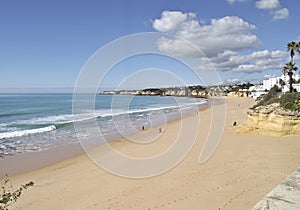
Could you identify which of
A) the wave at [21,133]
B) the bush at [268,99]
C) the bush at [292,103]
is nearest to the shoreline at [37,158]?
the wave at [21,133]

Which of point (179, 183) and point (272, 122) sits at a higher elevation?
point (272, 122)

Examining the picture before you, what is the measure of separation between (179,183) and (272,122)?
9.13 m

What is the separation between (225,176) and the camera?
8.55m

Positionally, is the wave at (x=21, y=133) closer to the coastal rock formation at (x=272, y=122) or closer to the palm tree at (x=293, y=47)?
the coastal rock formation at (x=272, y=122)

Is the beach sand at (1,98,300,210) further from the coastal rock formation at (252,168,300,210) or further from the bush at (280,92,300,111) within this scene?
the coastal rock formation at (252,168,300,210)

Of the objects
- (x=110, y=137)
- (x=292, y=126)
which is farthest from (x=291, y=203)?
(x=110, y=137)

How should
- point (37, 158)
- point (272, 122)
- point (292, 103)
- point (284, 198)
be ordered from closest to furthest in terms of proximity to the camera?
point (284, 198) < point (37, 158) < point (292, 103) < point (272, 122)

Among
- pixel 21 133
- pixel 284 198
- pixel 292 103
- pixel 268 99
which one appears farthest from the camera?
pixel 268 99

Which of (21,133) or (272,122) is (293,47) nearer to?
(272,122)

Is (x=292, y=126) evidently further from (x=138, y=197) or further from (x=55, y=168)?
(x=55, y=168)

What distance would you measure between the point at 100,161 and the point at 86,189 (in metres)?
3.97

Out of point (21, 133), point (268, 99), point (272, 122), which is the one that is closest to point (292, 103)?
point (272, 122)

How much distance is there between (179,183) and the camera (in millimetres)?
8148

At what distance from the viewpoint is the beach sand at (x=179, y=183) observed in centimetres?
688
